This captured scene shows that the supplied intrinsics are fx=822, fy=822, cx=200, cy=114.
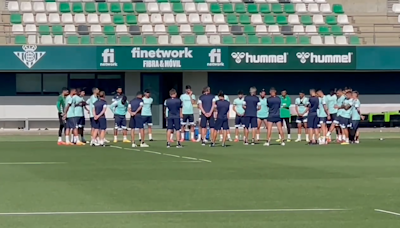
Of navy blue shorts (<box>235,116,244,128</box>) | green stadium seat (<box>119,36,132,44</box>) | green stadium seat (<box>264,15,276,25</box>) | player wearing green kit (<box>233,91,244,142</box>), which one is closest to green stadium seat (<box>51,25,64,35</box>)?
green stadium seat (<box>119,36,132,44</box>)

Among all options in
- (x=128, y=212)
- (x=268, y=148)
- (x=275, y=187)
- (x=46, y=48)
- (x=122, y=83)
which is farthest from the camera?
(x=122, y=83)

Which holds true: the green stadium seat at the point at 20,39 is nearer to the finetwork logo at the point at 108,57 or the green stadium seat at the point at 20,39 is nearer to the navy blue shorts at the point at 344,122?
the finetwork logo at the point at 108,57

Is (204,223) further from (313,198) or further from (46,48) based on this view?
(46,48)

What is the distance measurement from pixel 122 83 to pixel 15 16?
6.80 metres

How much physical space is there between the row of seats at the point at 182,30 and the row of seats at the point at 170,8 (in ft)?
6.44

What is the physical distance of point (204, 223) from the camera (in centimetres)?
1146

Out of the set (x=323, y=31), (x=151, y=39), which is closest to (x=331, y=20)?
(x=323, y=31)

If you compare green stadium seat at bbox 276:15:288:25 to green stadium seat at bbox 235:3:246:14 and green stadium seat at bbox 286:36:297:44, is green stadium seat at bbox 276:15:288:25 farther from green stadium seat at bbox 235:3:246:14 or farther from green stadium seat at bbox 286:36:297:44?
green stadium seat at bbox 286:36:297:44

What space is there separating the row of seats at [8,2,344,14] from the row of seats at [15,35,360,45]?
374cm

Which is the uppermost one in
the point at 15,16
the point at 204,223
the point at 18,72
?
the point at 15,16

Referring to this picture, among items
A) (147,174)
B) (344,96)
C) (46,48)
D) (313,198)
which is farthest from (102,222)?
(46,48)

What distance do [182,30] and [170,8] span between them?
2596mm

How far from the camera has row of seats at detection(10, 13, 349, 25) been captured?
142 ft

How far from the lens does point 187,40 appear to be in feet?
136
